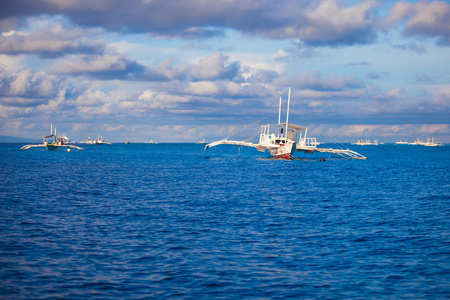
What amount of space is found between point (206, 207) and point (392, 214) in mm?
16416

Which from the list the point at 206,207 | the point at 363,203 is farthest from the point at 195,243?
the point at 363,203

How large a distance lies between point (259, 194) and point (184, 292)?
1232 inches

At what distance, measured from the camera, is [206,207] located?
1474 inches

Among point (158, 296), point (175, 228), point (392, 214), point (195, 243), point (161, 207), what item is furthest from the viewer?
point (161, 207)

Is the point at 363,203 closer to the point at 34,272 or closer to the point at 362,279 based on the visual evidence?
the point at 362,279

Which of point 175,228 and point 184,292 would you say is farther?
point 175,228

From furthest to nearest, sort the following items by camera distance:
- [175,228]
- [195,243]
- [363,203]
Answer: [363,203] < [175,228] < [195,243]

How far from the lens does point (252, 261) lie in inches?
806

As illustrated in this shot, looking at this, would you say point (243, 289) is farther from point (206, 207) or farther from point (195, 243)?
point (206, 207)

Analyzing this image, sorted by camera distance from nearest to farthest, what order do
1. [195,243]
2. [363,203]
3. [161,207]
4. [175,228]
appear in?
[195,243] < [175,228] < [161,207] < [363,203]

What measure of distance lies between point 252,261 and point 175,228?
9.01 metres

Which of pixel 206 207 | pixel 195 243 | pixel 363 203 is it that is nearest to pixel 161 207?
pixel 206 207

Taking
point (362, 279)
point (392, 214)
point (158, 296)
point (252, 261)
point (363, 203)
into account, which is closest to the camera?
point (158, 296)

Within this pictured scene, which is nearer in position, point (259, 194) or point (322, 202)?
point (322, 202)
